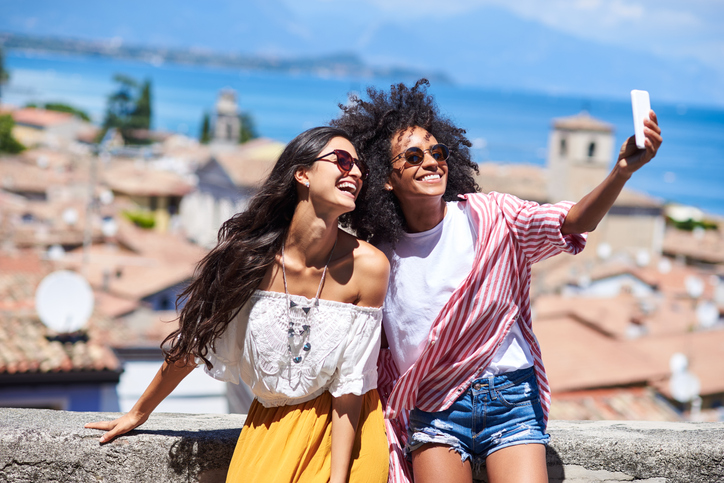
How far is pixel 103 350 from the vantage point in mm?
10391

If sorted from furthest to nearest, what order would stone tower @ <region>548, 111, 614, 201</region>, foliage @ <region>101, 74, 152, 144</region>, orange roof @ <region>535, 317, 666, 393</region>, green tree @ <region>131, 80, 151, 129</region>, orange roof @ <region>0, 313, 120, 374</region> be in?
1. green tree @ <region>131, 80, 151, 129</region>
2. foliage @ <region>101, 74, 152, 144</region>
3. stone tower @ <region>548, 111, 614, 201</region>
4. orange roof @ <region>535, 317, 666, 393</region>
5. orange roof @ <region>0, 313, 120, 374</region>

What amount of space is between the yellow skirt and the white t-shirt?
0.25 meters

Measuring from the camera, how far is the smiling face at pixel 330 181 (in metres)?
2.34

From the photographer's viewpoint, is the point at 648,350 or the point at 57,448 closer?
the point at 57,448

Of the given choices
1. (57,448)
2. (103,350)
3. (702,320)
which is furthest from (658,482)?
(702,320)

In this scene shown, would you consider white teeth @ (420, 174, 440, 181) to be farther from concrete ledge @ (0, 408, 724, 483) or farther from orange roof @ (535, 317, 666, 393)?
orange roof @ (535, 317, 666, 393)

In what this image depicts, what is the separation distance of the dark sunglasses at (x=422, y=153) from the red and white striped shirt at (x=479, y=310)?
0.17 metres

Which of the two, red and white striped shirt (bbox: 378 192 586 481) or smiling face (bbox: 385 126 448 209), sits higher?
smiling face (bbox: 385 126 448 209)

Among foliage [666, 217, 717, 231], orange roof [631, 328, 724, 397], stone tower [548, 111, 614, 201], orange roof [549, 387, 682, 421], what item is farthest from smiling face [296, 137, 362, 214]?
foliage [666, 217, 717, 231]

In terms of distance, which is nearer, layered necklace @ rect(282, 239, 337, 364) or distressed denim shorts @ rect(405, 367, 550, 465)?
layered necklace @ rect(282, 239, 337, 364)

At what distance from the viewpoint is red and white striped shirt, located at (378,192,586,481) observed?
2447 mm

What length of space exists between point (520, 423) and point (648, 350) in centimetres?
2082

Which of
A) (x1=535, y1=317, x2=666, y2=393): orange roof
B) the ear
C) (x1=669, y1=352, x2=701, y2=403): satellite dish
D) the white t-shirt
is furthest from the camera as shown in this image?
(x1=535, y1=317, x2=666, y2=393): orange roof

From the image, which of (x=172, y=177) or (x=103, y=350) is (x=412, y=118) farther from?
(x=172, y=177)
